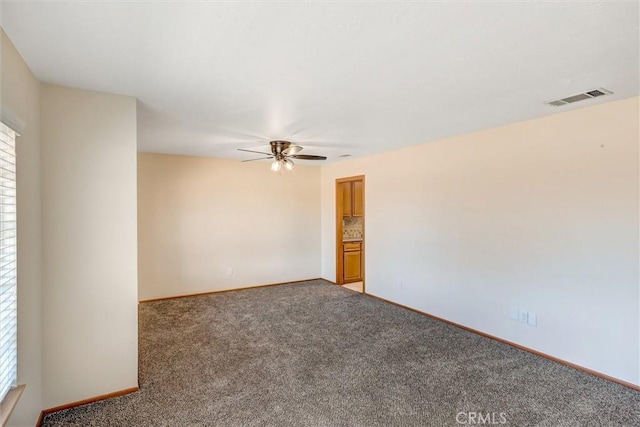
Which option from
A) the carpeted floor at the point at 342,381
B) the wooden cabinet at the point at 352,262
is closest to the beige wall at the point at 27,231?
the carpeted floor at the point at 342,381

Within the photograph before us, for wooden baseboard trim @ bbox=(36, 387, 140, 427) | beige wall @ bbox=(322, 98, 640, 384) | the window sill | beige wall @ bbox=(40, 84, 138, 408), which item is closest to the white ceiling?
beige wall @ bbox=(40, 84, 138, 408)

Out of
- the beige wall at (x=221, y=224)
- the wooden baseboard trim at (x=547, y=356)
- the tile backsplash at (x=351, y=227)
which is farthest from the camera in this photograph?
the tile backsplash at (x=351, y=227)

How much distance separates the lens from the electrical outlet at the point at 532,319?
3141 millimetres

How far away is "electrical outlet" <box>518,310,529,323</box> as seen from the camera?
3215mm

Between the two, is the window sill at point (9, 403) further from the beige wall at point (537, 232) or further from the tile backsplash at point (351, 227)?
the tile backsplash at point (351, 227)

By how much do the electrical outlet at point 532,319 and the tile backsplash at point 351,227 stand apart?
3.68 metres

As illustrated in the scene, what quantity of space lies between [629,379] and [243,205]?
5201 mm

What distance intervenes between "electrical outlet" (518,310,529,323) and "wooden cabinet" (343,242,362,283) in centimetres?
334

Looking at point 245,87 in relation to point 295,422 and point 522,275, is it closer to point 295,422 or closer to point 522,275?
point 295,422

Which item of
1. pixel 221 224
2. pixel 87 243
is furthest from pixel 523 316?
pixel 221 224

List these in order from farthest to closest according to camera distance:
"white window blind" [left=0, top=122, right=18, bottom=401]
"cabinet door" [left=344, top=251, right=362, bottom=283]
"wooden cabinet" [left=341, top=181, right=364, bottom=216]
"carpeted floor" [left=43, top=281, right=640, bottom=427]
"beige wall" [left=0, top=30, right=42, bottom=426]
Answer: "wooden cabinet" [left=341, top=181, right=364, bottom=216] → "cabinet door" [left=344, top=251, right=362, bottom=283] → "carpeted floor" [left=43, top=281, right=640, bottom=427] → "beige wall" [left=0, top=30, right=42, bottom=426] → "white window blind" [left=0, top=122, right=18, bottom=401]

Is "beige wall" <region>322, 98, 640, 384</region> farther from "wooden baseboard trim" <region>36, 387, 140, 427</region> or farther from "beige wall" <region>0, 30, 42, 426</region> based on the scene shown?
"beige wall" <region>0, 30, 42, 426</region>

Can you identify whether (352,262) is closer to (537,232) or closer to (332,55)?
(537,232)

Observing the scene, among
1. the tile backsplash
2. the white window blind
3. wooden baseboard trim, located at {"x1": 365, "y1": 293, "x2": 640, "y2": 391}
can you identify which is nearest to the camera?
the white window blind
